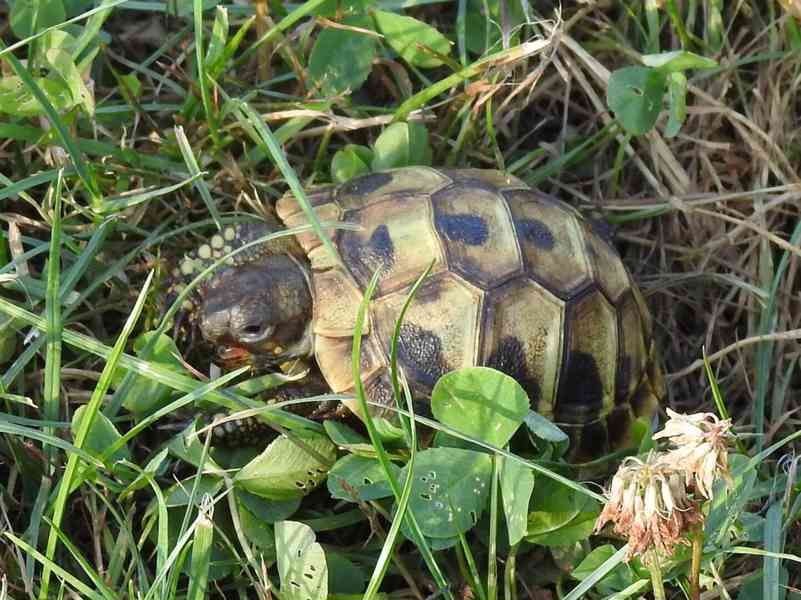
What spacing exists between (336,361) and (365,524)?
0.38m

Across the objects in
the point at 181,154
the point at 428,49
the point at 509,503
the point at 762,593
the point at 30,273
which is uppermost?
the point at 428,49

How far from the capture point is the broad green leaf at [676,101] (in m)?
2.24

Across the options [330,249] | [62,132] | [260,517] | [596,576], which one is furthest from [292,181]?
[596,576]

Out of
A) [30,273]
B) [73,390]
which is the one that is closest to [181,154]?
[30,273]

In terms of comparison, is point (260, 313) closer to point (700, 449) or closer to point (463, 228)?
point (463, 228)

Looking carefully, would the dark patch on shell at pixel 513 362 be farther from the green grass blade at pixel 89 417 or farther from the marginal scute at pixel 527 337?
the green grass blade at pixel 89 417

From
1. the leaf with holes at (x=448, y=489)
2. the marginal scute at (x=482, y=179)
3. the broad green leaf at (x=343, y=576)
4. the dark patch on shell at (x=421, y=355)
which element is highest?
the marginal scute at (x=482, y=179)

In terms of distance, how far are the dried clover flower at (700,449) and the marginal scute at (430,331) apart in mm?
694

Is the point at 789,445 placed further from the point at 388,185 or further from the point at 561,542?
the point at 388,185

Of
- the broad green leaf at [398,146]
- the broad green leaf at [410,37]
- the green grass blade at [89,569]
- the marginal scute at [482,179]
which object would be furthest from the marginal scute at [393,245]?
the green grass blade at [89,569]

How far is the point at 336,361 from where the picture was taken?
2.01 meters

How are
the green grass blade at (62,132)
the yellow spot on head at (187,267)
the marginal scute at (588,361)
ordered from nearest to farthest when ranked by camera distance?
the green grass blade at (62,132)
the marginal scute at (588,361)
the yellow spot on head at (187,267)

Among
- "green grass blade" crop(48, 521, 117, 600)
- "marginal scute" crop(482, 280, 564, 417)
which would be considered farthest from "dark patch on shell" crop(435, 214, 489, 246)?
"green grass blade" crop(48, 521, 117, 600)

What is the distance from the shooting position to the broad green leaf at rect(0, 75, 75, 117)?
207 cm
